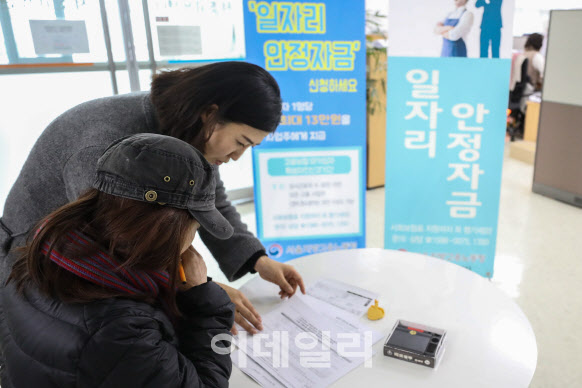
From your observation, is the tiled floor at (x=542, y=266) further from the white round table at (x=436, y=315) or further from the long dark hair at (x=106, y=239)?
the long dark hair at (x=106, y=239)

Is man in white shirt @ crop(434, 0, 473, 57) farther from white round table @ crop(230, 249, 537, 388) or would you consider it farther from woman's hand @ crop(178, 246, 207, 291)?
woman's hand @ crop(178, 246, 207, 291)

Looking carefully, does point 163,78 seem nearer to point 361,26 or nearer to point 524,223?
point 361,26

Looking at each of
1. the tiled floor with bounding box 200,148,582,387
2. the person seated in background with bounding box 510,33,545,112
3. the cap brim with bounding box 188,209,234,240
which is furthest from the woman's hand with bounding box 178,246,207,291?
the person seated in background with bounding box 510,33,545,112

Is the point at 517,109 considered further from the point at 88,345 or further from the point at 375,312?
the point at 88,345

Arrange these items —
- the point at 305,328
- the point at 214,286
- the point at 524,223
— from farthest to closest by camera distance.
Answer: the point at 524,223 → the point at 305,328 → the point at 214,286

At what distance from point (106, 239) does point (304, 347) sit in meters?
0.59

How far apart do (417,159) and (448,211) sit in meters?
0.34

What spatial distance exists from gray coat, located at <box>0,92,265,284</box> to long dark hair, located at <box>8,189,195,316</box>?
28 centimetres

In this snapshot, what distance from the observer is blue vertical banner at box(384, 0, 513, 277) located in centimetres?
222

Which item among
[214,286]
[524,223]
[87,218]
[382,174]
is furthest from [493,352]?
[382,174]

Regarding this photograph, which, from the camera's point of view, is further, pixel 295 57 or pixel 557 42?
pixel 557 42

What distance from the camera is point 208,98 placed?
3.63 ft

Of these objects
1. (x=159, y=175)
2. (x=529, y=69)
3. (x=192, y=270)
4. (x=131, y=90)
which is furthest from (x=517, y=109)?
(x=159, y=175)

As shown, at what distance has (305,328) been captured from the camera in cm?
119
